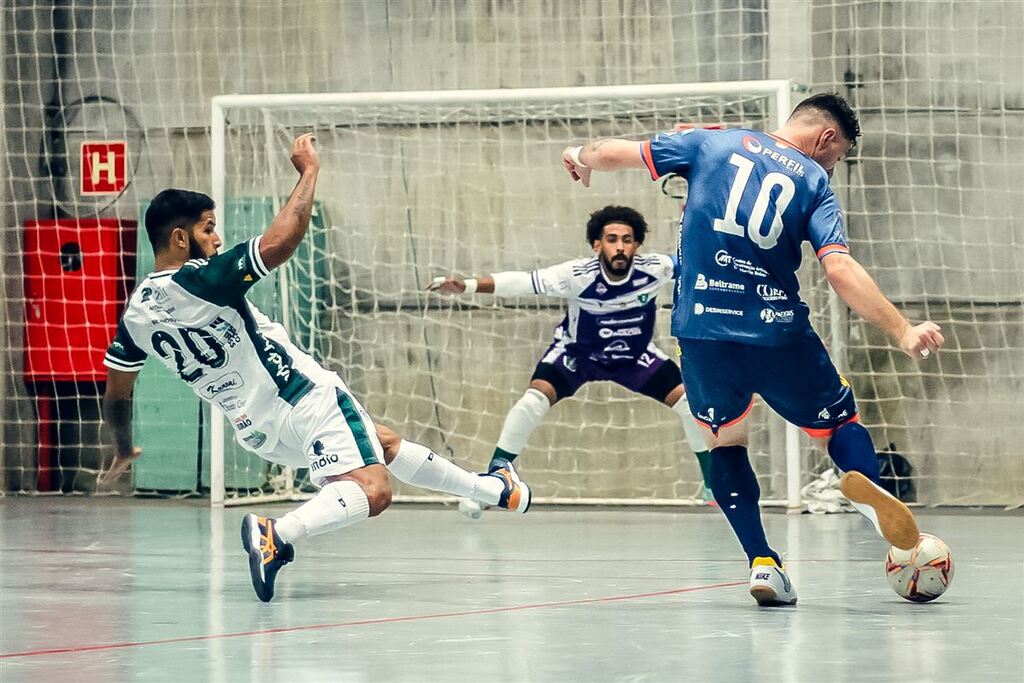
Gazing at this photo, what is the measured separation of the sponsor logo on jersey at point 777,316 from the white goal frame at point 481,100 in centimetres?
428

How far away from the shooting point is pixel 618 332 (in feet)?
29.4

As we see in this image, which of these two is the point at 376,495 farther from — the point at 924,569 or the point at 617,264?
the point at 617,264

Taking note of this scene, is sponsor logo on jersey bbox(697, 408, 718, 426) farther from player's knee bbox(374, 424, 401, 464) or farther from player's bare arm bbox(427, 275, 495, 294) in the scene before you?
player's bare arm bbox(427, 275, 495, 294)

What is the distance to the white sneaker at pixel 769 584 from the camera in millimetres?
5535

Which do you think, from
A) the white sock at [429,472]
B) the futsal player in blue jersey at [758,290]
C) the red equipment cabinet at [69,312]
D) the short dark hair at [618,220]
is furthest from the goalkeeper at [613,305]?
the red equipment cabinet at [69,312]

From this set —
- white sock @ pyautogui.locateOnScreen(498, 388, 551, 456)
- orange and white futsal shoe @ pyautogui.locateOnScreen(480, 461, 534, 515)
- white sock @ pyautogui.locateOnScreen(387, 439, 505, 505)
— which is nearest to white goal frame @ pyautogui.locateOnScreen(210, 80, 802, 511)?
white sock @ pyautogui.locateOnScreen(498, 388, 551, 456)

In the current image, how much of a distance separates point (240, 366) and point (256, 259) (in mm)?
497

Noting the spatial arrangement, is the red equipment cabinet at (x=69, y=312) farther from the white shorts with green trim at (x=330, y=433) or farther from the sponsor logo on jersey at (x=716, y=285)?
the sponsor logo on jersey at (x=716, y=285)

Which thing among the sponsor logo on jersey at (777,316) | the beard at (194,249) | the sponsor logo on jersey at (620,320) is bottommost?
the sponsor logo on jersey at (620,320)

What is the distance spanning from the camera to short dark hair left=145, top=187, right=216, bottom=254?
20.2ft

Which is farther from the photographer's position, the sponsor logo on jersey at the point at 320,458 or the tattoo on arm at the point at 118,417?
the tattoo on arm at the point at 118,417

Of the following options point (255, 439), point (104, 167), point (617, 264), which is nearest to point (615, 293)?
point (617, 264)

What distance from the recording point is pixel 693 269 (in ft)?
18.1

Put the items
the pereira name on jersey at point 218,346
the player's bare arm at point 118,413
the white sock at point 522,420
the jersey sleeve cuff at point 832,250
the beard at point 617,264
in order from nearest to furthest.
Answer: the jersey sleeve cuff at point 832,250 < the pereira name on jersey at point 218,346 < the player's bare arm at point 118,413 < the beard at point 617,264 < the white sock at point 522,420
